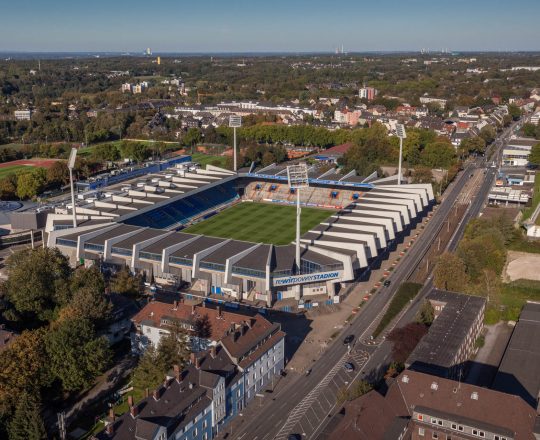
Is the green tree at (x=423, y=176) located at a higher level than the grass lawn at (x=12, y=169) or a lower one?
higher

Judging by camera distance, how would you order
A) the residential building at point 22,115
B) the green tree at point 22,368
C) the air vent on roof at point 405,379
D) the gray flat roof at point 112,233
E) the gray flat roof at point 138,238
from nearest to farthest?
the green tree at point 22,368 < the air vent on roof at point 405,379 < the gray flat roof at point 138,238 < the gray flat roof at point 112,233 < the residential building at point 22,115

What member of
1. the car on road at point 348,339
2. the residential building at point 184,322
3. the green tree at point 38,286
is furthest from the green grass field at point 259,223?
the residential building at point 184,322

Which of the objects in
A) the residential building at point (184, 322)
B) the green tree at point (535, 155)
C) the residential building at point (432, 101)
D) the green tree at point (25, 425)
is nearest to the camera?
the green tree at point (25, 425)

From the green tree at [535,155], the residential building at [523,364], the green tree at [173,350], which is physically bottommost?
the residential building at [523,364]

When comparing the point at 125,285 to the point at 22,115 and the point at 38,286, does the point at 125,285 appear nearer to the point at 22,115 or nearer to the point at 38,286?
the point at 38,286

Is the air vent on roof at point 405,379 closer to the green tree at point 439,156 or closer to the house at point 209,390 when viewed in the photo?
the house at point 209,390

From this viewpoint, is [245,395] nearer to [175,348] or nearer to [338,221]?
[175,348]

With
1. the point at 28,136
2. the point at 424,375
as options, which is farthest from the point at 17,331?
the point at 28,136
